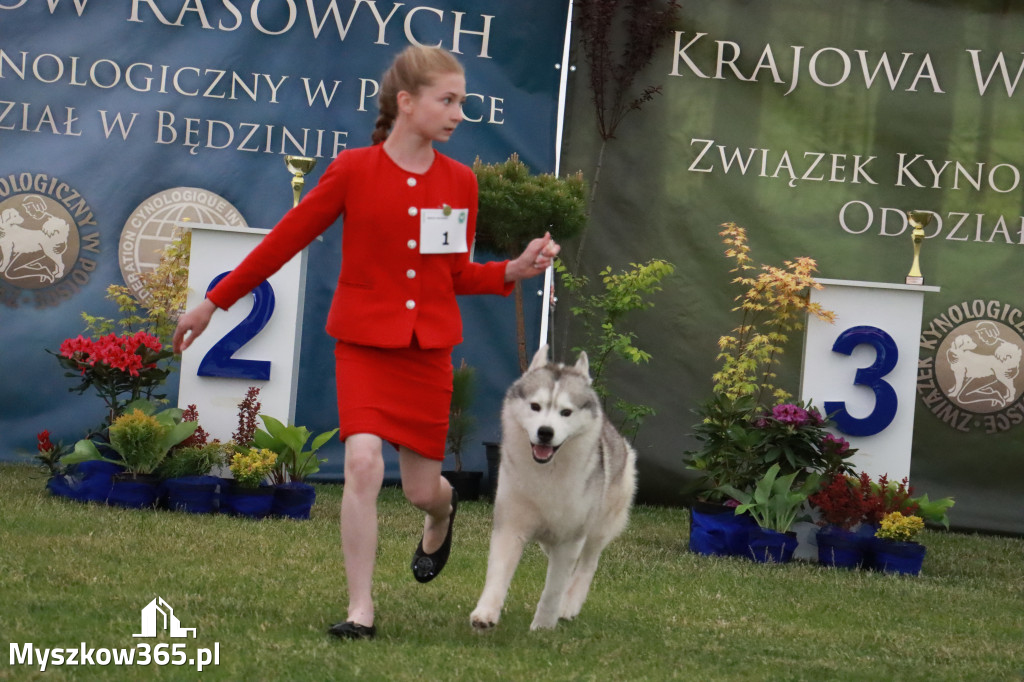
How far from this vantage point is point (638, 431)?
8.39 meters

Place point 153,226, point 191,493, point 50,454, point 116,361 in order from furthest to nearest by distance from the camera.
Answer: point 153,226, point 50,454, point 116,361, point 191,493

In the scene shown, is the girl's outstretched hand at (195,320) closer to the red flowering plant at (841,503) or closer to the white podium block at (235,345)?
the white podium block at (235,345)

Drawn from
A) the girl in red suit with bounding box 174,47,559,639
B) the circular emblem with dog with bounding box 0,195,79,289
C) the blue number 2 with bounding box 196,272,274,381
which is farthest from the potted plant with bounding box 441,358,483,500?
the girl in red suit with bounding box 174,47,559,639

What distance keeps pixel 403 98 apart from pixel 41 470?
4660 millimetres

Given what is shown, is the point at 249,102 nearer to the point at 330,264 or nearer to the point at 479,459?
the point at 330,264

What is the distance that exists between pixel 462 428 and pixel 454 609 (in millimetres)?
3866

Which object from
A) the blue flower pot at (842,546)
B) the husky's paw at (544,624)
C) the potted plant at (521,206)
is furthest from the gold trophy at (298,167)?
the husky's paw at (544,624)

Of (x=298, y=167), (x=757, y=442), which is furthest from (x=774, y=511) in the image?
(x=298, y=167)

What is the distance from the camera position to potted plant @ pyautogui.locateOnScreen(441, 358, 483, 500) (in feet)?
26.0

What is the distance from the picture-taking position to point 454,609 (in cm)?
417

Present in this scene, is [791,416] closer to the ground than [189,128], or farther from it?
closer to the ground

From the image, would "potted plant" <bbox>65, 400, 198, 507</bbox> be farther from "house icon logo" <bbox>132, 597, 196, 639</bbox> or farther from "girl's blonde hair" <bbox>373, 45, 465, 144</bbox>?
"girl's blonde hair" <bbox>373, 45, 465, 144</bbox>

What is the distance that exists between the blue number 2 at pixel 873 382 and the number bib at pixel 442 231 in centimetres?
346

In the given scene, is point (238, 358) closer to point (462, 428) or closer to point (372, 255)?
point (462, 428)
